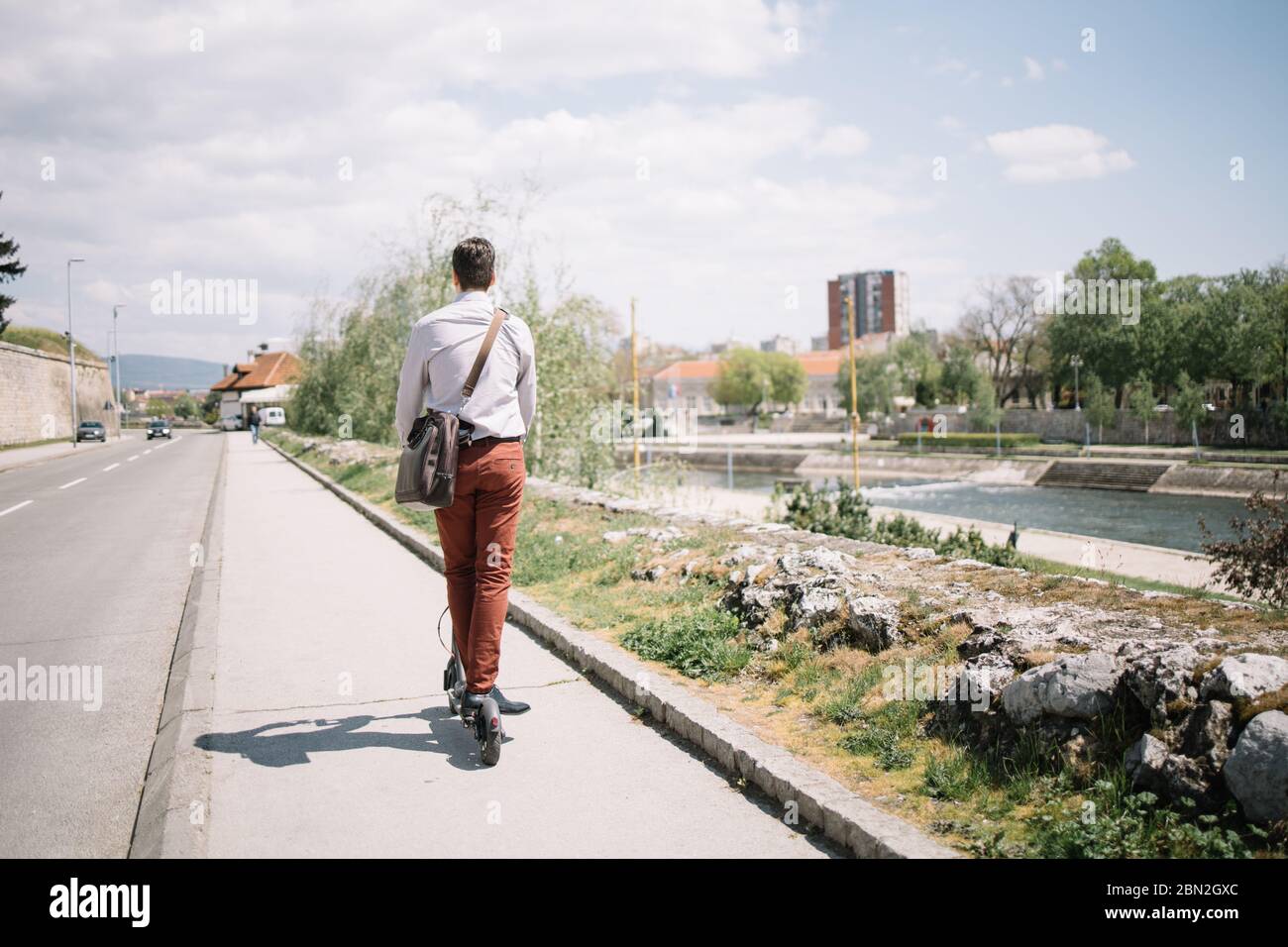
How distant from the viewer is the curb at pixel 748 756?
11.1 ft

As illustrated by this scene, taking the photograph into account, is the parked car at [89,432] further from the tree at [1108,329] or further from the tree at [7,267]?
the tree at [1108,329]

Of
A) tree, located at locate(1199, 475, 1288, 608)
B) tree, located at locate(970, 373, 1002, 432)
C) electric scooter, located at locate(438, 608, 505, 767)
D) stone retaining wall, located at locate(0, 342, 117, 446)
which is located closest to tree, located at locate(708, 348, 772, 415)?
tree, located at locate(970, 373, 1002, 432)

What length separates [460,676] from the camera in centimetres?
491

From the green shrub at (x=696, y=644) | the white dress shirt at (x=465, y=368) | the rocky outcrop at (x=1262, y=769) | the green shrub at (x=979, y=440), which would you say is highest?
the white dress shirt at (x=465, y=368)

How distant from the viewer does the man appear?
4371 millimetres

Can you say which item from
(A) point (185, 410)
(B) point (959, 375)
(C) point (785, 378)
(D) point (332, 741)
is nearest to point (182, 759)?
(D) point (332, 741)

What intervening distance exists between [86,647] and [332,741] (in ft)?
11.5

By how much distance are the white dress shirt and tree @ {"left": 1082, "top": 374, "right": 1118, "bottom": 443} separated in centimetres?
6208

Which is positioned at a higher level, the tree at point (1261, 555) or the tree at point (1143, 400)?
the tree at point (1143, 400)

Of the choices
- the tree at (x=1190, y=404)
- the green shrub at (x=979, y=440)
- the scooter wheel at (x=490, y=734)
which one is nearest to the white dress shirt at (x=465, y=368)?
the scooter wheel at (x=490, y=734)

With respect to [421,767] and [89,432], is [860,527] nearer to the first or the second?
[421,767]

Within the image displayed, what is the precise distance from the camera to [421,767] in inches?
173

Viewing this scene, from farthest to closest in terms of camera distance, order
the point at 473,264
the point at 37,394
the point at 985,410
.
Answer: the point at 985,410, the point at 37,394, the point at 473,264

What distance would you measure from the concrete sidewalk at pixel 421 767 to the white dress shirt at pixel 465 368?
1561mm
